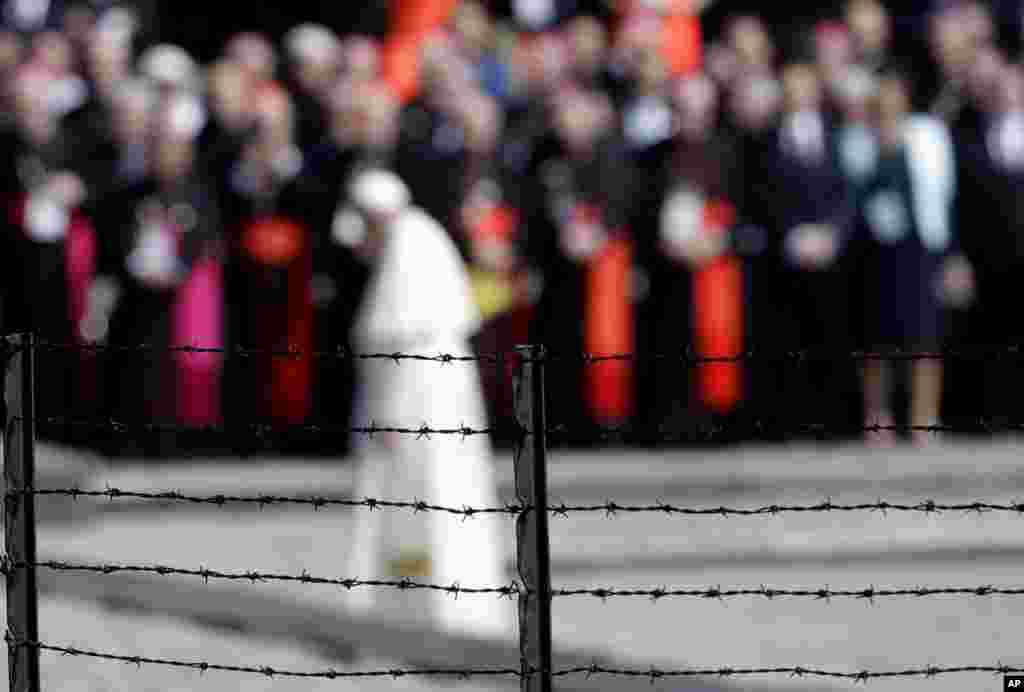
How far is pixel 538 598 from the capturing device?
6156 mm

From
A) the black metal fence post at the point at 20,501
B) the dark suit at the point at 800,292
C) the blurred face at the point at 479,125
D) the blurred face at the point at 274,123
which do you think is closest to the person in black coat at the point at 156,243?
the blurred face at the point at 274,123

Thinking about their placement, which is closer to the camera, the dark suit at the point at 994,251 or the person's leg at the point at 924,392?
the person's leg at the point at 924,392

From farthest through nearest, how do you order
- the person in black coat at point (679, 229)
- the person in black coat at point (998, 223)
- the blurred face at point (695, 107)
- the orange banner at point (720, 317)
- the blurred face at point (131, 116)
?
the person in black coat at point (998, 223), the orange banner at point (720, 317), the person in black coat at point (679, 229), the blurred face at point (695, 107), the blurred face at point (131, 116)

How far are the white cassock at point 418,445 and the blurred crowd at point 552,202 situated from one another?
3.43 meters

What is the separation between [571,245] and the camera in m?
15.8

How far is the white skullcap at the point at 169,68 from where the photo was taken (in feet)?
50.4

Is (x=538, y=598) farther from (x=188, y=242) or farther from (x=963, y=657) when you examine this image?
(x=188, y=242)

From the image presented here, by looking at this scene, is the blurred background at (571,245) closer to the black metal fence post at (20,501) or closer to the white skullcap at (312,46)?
the white skullcap at (312,46)

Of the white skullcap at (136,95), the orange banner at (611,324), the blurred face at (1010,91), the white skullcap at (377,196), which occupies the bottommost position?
the white skullcap at (377,196)

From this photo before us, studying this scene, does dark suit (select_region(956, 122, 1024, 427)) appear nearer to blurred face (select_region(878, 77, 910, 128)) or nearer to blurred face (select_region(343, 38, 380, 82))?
blurred face (select_region(878, 77, 910, 128))

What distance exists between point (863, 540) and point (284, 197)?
12.0 feet

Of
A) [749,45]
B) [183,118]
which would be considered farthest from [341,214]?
[749,45]

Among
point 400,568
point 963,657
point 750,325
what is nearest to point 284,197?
point 750,325

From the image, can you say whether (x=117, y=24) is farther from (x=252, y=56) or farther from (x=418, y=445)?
(x=418, y=445)
